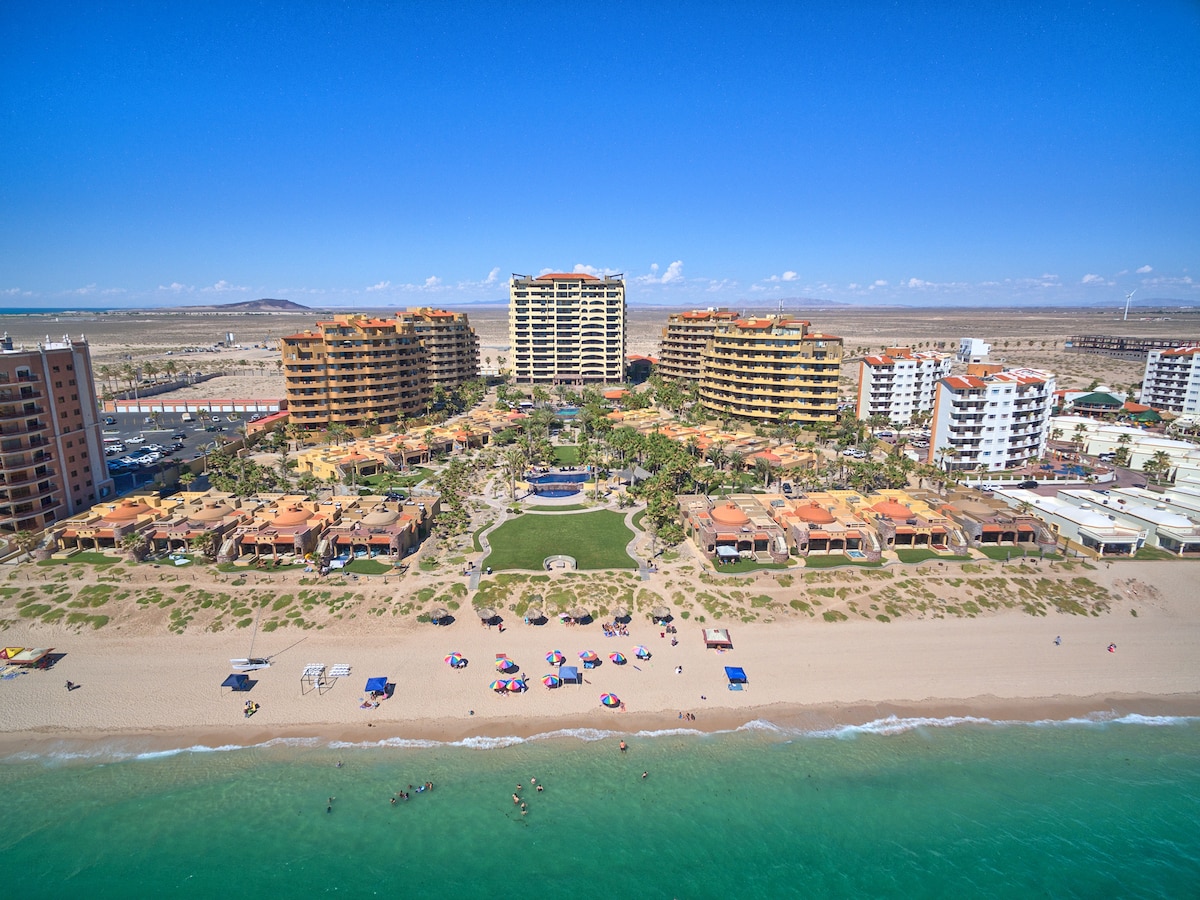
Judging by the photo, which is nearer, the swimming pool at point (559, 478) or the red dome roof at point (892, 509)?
the red dome roof at point (892, 509)

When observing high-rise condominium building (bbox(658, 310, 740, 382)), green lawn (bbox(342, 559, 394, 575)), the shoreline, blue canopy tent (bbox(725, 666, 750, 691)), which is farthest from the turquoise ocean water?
high-rise condominium building (bbox(658, 310, 740, 382))

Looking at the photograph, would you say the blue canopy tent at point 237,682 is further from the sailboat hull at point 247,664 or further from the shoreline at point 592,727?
the shoreline at point 592,727

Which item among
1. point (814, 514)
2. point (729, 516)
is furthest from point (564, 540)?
point (814, 514)

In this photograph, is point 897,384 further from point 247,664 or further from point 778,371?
point 247,664

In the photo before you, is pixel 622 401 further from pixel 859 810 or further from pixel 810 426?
pixel 859 810

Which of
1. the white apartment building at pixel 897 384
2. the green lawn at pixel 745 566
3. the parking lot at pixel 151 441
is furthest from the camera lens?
the white apartment building at pixel 897 384

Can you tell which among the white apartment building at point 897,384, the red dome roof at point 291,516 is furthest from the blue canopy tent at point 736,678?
the white apartment building at point 897,384
